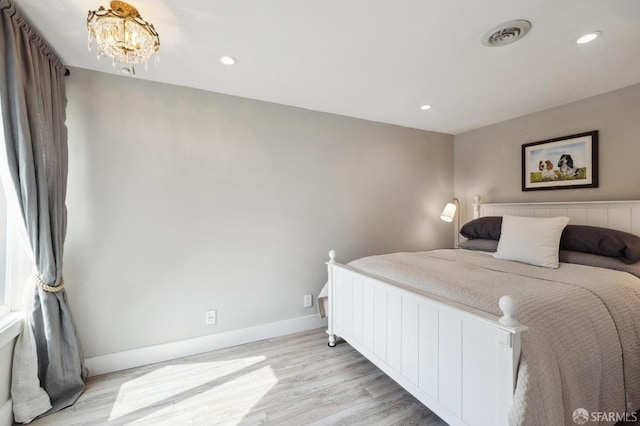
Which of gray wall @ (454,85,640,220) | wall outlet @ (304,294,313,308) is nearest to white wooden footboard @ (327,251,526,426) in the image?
wall outlet @ (304,294,313,308)

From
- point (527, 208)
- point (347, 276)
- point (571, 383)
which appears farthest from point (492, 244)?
point (571, 383)

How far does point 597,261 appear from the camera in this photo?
2035 millimetres

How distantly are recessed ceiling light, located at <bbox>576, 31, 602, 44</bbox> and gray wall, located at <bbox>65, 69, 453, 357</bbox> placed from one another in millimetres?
1792

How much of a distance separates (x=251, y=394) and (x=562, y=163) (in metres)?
3.51

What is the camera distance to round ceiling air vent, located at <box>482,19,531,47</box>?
5.04 feet

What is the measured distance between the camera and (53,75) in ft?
5.92

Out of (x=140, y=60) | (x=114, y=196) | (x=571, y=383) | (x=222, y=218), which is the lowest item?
(x=571, y=383)

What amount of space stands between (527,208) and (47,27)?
418cm

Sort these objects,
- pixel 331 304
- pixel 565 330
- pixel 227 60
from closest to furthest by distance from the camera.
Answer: pixel 565 330 → pixel 227 60 → pixel 331 304

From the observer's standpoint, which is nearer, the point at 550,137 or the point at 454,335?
the point at 454,335

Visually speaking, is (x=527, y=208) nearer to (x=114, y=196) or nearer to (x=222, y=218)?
(x=222, y=218)

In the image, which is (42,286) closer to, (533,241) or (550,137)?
(533,241)

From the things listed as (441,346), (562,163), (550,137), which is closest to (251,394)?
(441,346)

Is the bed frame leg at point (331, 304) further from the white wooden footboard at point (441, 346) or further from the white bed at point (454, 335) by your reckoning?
the white wooden footboard at point (441, 346)
